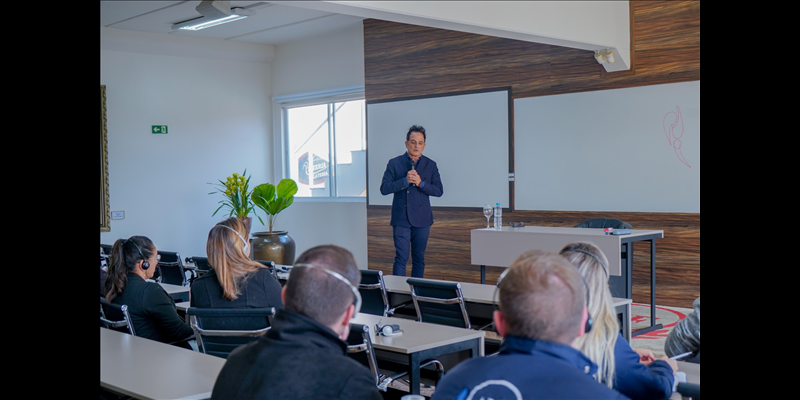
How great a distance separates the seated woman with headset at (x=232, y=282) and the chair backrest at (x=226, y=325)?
0.17 metres

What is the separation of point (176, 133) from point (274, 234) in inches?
86.7

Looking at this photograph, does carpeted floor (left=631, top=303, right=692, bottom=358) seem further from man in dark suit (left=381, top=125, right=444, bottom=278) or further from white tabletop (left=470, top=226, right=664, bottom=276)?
man in dark suit (left=381, top=125, right=444, bottom=278)

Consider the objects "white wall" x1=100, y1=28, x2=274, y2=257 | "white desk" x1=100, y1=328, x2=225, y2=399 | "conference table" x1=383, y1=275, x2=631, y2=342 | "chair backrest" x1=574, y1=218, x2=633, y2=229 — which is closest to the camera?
"white desk" x1=100, y1=328, x2=225, y2=399

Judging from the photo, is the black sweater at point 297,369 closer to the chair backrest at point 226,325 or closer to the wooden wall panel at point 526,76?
the chair backrest at point 226,325

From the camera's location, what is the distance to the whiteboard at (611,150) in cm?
617

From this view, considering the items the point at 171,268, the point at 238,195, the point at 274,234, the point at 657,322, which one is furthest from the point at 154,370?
the point at 238,195

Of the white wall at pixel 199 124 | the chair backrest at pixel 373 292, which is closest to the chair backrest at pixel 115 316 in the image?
the chair backrest at pixel 373 292

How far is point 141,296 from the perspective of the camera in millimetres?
3312

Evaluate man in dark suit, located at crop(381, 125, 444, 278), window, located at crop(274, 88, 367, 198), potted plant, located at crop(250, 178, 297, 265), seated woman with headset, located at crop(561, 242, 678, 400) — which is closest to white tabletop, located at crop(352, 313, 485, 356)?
seated woman with headset, located at crop(561, 242, 678, 400)

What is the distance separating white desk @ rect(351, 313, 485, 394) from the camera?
Answer: 2.62m

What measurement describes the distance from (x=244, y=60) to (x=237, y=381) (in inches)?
373

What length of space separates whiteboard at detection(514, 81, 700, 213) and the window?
2.85 m
